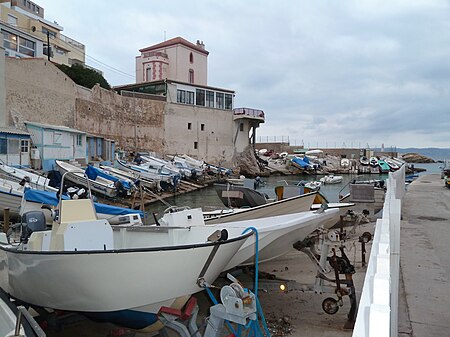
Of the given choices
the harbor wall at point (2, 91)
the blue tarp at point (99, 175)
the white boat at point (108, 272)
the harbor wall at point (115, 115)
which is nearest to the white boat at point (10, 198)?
the blue tarp at point (99, 175)

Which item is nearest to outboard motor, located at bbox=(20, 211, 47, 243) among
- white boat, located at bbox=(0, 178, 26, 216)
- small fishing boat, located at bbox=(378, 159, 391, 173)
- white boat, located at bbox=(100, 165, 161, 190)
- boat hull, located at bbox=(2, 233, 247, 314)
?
boat hull, located at bbox=(2, 233, 247, 314)

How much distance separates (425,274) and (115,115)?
31239 millimetres

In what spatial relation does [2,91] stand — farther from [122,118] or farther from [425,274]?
[425,274]

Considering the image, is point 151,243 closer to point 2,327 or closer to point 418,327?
point 2,327

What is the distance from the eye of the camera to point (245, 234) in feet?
14.7

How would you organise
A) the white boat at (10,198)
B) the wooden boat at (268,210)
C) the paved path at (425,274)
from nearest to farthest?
the paved path at (425,274) < the wooden boat at (268,210) < the white boat at (10,198)

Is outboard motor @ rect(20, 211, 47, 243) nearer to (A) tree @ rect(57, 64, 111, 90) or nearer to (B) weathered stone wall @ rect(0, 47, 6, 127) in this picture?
(B) weathered stone wall @ rect(0, 47, 6, 127)

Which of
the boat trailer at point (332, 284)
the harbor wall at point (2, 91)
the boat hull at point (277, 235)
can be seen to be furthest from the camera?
the harbor wall at point (2, 91)

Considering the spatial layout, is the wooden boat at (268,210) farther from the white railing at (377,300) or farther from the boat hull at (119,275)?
the white railing at (377,300)

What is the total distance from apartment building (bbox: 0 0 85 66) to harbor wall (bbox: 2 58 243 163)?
942cm

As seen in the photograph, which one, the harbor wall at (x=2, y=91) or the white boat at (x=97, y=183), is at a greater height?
the harbor wall at (x=2, y=91)

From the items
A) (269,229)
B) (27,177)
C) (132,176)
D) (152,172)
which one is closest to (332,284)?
(269,229)

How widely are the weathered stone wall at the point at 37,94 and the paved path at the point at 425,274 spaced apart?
67.1 feet

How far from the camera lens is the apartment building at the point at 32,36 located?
1326 inches
